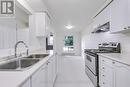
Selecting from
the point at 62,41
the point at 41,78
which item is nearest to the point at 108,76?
the point at 41,78

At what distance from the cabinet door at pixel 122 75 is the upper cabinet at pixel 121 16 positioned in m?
0.83

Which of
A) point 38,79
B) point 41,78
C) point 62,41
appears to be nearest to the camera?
point 38,79

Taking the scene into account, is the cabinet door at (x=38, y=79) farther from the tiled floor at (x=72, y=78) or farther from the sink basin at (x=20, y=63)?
the tiled floor at (x=72, y=78)

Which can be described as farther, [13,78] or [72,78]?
[72,78]

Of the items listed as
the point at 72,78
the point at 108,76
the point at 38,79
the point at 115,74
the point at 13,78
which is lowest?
the point at 72,78

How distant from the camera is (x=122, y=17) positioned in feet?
9.75

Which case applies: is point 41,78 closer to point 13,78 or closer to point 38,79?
point 38,79

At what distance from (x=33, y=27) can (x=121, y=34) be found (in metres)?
2.83

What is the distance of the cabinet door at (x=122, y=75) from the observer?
6.67ft

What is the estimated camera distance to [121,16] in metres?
3.02

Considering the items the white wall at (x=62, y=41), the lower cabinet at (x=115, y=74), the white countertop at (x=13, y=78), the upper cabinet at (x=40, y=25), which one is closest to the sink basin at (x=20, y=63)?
the white countertop at (x=13, y=78)

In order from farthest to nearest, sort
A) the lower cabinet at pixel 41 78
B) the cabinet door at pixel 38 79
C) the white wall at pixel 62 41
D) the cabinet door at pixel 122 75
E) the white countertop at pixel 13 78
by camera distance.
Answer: the white wall at pixel 62 41
the cabinet door at pixel 122 75
the cabinet door at pixel 38 79
the lower cabinet at pixel 41 78
the white countertop at pixel 13 78

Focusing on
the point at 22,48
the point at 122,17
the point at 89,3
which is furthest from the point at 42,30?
the point at 122,17

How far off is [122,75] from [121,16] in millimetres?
1377
